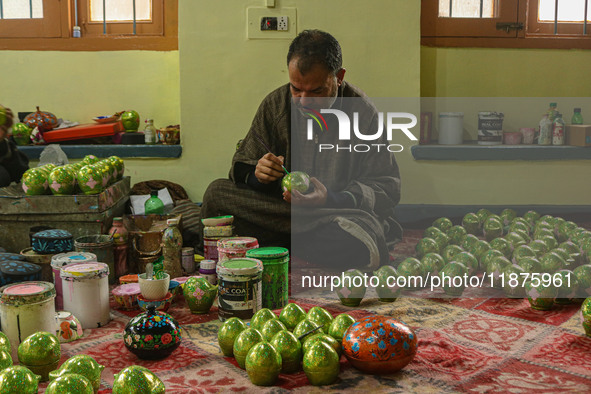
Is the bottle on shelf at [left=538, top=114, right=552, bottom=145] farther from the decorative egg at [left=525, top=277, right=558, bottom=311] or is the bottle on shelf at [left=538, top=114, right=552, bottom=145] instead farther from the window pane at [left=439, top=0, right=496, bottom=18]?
the decorative egg at [left=525, top=277, right=558, bottom=311]

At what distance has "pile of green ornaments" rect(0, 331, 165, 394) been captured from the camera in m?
1.51

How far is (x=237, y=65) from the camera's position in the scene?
4.65 metres

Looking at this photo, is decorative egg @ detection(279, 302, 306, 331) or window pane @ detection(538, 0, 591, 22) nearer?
decorative egg @ detection(279, 302, 306, 331)

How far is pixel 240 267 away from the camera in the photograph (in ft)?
7.27

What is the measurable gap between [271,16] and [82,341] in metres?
3.15

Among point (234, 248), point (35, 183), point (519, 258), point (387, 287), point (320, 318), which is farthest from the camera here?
point (35, 183)

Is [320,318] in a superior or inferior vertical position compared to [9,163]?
inferior

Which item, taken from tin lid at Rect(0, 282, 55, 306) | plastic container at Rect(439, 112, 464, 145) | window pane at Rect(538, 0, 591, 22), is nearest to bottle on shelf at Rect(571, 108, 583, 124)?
window pane at Rect(538, 0, 591, 22)

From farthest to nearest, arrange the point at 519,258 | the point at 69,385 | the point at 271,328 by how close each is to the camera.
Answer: the point at 519,258
the point at 271,328
the point at 69,385

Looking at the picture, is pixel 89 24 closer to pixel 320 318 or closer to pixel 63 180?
pixel 63 180

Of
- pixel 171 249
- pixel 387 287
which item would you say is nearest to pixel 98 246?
→ pixel 171 249

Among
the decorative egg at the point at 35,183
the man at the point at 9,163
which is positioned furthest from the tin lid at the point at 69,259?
the man at the point at 9,163

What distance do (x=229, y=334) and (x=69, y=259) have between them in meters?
0.87

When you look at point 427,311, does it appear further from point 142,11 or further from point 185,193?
point 142,11
